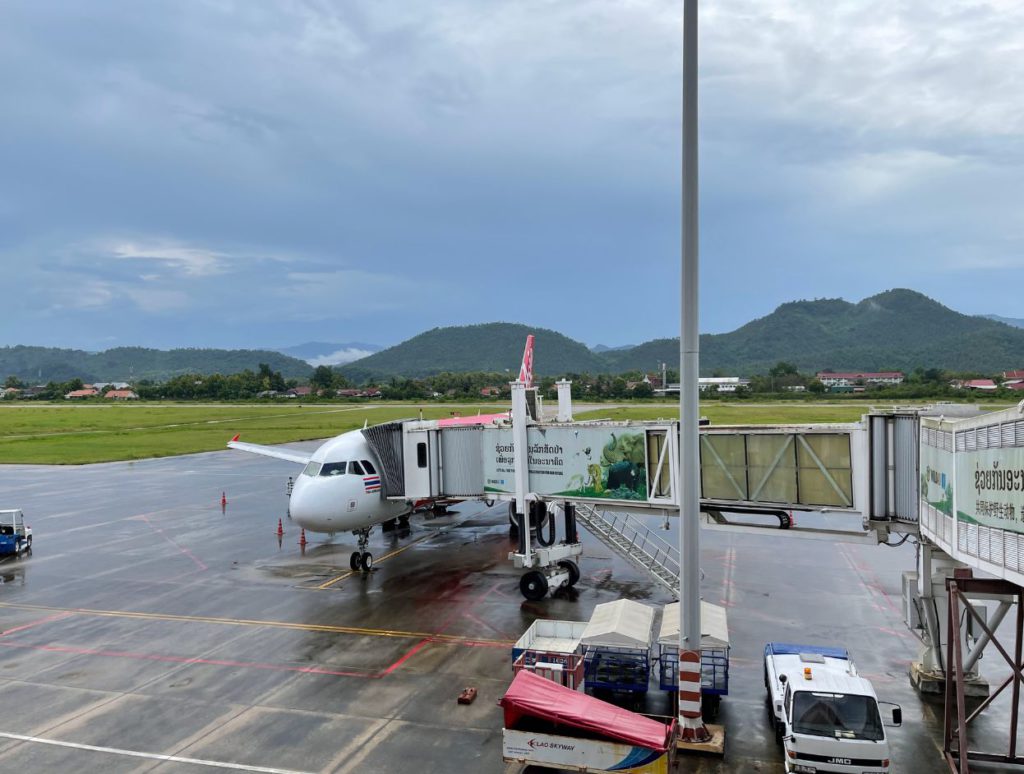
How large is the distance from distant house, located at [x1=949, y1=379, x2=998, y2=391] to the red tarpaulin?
126619 mm

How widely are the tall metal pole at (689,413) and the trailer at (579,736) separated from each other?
141cm

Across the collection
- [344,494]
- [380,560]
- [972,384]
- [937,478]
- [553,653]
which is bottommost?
[380,560]

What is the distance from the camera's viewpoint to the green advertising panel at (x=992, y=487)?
1150 centimetres

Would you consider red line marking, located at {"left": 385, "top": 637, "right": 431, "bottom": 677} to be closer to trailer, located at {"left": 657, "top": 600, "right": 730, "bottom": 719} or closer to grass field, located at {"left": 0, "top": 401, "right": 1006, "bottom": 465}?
trailer, located at {"left": 657, "top": 600, "right": 730, "bottom": 719}

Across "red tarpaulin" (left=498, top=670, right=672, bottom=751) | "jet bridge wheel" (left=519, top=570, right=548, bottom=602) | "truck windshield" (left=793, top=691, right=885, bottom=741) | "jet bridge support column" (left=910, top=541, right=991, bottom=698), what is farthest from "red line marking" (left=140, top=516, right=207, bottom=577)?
"jet bridge support column" (left=910, top=541, right=991, bottom=698)

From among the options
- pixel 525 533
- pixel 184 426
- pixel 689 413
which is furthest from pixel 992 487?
pixel 184 426

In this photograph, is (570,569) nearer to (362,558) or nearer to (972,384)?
(362,558)

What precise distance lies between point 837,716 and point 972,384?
137841mm

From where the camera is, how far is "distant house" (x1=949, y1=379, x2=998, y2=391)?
121m

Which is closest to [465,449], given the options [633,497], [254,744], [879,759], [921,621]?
[633,497]

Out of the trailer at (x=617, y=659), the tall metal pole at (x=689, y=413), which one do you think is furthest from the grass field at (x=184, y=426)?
the tall metal pole at (x=689, y=413)

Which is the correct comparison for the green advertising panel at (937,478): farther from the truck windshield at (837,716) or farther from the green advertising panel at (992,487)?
the truck windshield at (837,716)

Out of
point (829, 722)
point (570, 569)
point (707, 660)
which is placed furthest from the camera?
point (570, 569)

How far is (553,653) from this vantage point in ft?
61.4
